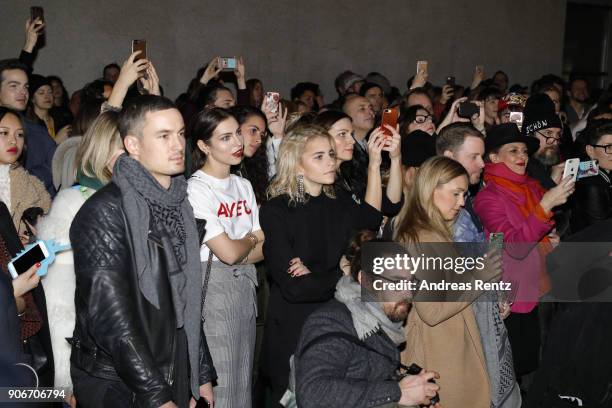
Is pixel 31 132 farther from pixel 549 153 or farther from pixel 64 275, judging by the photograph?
pixel 549 153

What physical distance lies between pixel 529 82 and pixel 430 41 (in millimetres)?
2433

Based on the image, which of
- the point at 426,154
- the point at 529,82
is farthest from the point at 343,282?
the point at 529,82

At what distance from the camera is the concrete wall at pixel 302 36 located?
8625 mm

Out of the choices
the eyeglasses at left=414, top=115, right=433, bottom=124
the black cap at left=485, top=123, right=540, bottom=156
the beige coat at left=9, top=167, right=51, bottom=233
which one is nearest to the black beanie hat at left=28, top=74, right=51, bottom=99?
the beige coat at left=9, top=167, right=51, bottom=233

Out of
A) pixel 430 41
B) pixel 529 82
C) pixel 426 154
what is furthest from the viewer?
pixel 529 82

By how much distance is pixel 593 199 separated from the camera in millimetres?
4227

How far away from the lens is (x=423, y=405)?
2525 millimetres

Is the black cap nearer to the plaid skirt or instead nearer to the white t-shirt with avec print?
the white t-shirt with avec print

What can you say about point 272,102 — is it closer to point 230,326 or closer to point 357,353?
point 230,326

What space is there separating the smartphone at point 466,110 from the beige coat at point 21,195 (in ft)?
9.53

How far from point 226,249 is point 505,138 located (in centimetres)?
169

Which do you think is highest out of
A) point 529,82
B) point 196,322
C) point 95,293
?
point 529,82

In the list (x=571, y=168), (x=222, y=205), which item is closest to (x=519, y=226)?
(x=571, y=168)

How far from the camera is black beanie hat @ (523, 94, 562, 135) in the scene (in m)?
4.81
